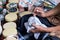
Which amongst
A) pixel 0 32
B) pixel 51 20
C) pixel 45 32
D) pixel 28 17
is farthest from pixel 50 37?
pixel 0 32

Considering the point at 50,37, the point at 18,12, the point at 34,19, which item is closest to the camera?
the point at 50,37

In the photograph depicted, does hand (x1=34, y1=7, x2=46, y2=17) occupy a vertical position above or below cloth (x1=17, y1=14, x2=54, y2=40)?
above

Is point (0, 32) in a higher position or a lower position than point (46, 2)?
lower

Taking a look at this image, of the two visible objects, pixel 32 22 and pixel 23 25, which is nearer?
pixel 32 22

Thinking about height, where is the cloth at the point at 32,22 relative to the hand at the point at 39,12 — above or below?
below

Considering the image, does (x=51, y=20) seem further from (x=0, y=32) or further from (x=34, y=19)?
(x=0, y=32)

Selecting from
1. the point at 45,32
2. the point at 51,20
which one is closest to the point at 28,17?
the point at 51,20

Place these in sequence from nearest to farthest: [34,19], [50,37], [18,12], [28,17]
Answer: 1. [50,37]
2. [34,19]
3. [28,17]
4. [18,12]

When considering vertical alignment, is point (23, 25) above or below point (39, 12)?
below

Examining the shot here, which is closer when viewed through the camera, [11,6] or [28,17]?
[28,17]

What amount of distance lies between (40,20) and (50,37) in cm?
25

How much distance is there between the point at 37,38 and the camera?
1.55m

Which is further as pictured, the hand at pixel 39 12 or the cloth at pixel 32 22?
the hand at pixel 39 12

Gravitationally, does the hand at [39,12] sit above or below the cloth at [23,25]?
above
